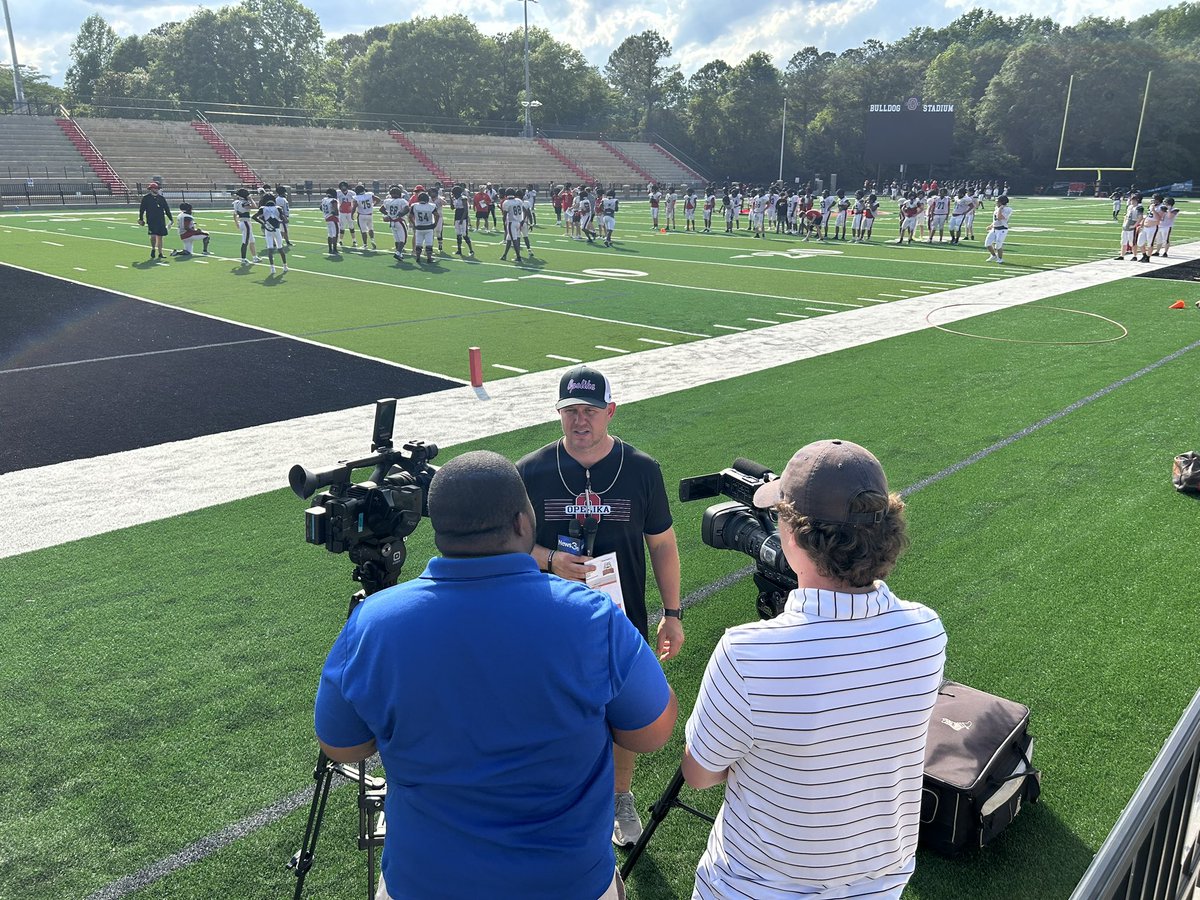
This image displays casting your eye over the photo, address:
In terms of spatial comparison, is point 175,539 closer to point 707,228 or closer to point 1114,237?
point 707,228

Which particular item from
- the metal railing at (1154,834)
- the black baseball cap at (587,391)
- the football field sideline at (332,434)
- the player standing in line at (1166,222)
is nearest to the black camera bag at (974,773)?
the metal railing at (1154,834)

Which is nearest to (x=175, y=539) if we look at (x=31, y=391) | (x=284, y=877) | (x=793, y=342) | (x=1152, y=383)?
(x=284, y=877)

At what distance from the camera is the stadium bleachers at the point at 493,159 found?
59.8 m

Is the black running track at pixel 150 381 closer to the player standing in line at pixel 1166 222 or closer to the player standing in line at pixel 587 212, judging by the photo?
the player standing in line at pixel 587 212

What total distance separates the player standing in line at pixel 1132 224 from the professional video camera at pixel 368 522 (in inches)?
953

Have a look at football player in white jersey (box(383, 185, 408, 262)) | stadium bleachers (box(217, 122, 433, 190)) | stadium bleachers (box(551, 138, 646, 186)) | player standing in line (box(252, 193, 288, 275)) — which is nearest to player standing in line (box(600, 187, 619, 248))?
football player in white jersey (box(383, 185, 408, 262))

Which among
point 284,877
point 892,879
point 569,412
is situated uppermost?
point 569,412

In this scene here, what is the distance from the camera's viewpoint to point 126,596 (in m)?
5.54

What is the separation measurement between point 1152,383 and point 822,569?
35.2 feet

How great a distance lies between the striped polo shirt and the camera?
193 cm

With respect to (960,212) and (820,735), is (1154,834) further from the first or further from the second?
(960,212)

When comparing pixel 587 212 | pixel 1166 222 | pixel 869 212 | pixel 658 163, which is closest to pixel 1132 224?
pixel 1166 222

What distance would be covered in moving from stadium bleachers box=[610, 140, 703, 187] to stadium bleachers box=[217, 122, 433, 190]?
67.4ft

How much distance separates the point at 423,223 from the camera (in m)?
22.0
